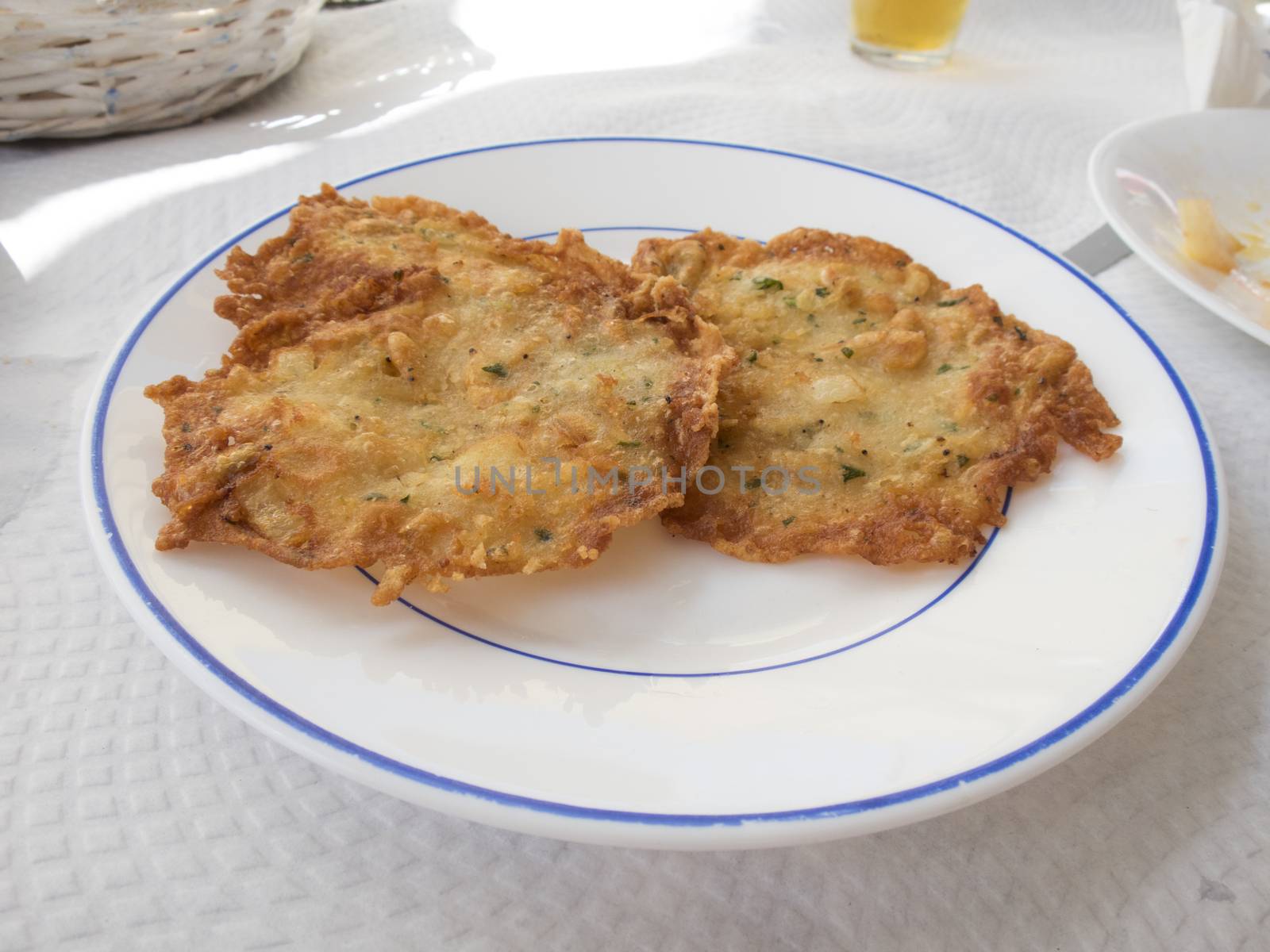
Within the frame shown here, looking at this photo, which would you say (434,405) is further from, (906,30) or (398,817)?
(906,30)

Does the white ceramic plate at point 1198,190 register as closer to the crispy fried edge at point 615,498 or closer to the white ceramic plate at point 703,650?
the white ceramic plate at point 703,650

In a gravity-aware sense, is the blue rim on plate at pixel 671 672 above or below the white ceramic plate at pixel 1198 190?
below

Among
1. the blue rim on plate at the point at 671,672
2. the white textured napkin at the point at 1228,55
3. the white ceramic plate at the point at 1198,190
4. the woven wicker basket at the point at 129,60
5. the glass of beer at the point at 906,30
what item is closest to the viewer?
the blue rim on plate at the point at 671,672

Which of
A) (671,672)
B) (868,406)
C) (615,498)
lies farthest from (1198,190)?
(671,672)

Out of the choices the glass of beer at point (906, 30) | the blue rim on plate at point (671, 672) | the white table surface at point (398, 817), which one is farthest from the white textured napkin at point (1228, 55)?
the blue rim on plate at point (671, 672)

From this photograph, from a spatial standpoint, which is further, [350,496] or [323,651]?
[350,496]

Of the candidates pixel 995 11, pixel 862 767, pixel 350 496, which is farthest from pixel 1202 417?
pixel 995 11

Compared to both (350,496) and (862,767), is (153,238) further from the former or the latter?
(862,767)
